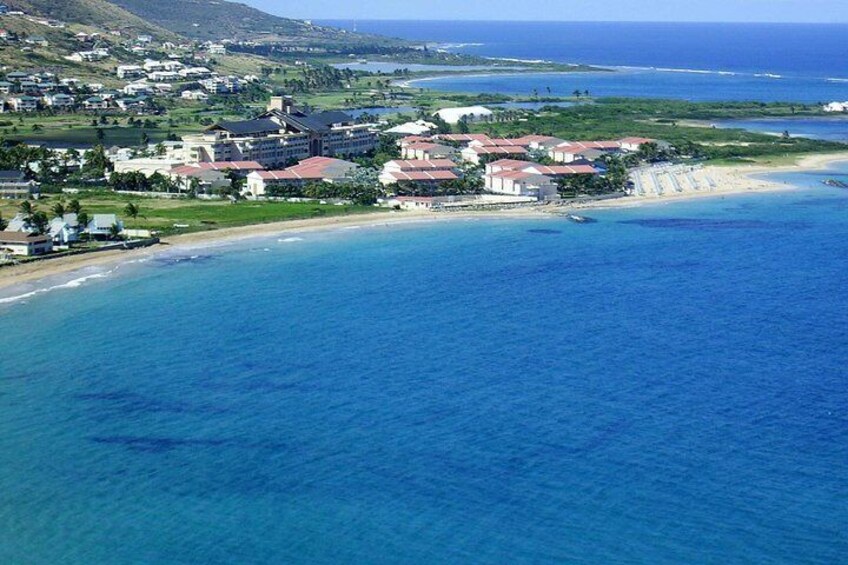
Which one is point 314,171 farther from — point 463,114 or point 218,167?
point 463,114

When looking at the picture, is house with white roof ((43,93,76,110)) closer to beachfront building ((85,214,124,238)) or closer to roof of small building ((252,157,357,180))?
roof of small building ((252,157,357,180))

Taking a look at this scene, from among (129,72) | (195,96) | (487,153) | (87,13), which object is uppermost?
(87,13)

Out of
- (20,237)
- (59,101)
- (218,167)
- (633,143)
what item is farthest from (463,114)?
(20,237)

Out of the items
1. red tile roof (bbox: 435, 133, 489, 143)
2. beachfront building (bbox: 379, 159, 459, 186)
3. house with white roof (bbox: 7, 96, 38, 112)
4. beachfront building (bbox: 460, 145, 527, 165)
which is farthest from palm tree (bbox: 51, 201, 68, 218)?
house with white roof (bbox: 7, 96, 38, 112)

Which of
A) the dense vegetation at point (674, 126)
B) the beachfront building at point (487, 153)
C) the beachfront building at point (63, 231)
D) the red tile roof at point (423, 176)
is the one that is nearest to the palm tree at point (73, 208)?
the beachfront building at point (63, 231)

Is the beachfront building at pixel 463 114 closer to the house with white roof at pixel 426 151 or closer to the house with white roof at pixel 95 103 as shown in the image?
the house with white roof at pixel 426 151

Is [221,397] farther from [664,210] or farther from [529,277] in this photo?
[664,210]
